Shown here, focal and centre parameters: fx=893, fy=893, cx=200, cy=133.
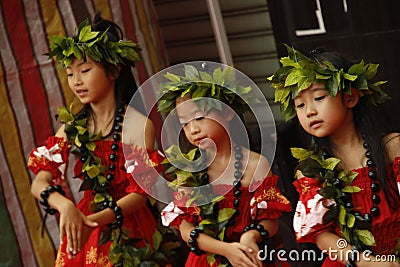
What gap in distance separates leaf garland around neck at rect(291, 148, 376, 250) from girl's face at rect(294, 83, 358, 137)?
2.2 inches

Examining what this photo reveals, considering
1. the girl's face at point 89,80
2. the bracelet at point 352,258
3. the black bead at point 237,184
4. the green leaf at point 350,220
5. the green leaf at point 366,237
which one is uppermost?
the girl's face at point 89,80

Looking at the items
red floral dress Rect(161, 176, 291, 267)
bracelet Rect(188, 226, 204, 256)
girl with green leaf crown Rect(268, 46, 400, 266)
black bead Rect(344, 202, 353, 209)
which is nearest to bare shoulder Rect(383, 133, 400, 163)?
girl with green leaf crown Rect(268, 46, 400, 266)

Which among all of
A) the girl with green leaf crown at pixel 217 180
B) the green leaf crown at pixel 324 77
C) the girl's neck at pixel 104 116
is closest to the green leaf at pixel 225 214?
the girl with green leaf crown at pixel 217 180

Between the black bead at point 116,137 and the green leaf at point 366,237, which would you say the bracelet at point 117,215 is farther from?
the green leaf at point 366,237

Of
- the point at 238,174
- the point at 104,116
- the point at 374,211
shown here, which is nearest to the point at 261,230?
the point at 238,174

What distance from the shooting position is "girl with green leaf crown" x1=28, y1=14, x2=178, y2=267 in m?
1.79

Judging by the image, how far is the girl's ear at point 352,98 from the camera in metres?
1.55

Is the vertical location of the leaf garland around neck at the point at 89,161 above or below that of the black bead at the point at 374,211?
above

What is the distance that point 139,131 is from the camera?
5.93ft

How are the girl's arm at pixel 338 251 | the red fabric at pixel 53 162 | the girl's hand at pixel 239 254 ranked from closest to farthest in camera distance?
the girl's arm at pixel 338 251 < the girl's hand at pixel 239 254 < the red fabric at pixel 53 162

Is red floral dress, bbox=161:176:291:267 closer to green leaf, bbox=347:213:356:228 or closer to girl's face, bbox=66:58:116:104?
green leaf, bbox=347:213:356:228

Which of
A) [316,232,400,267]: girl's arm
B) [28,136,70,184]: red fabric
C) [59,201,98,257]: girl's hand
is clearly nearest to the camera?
[316,232,400,267]: girl's arm

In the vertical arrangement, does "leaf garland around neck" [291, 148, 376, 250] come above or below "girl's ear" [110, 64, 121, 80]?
below

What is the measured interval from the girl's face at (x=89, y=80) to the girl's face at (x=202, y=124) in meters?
0.21
